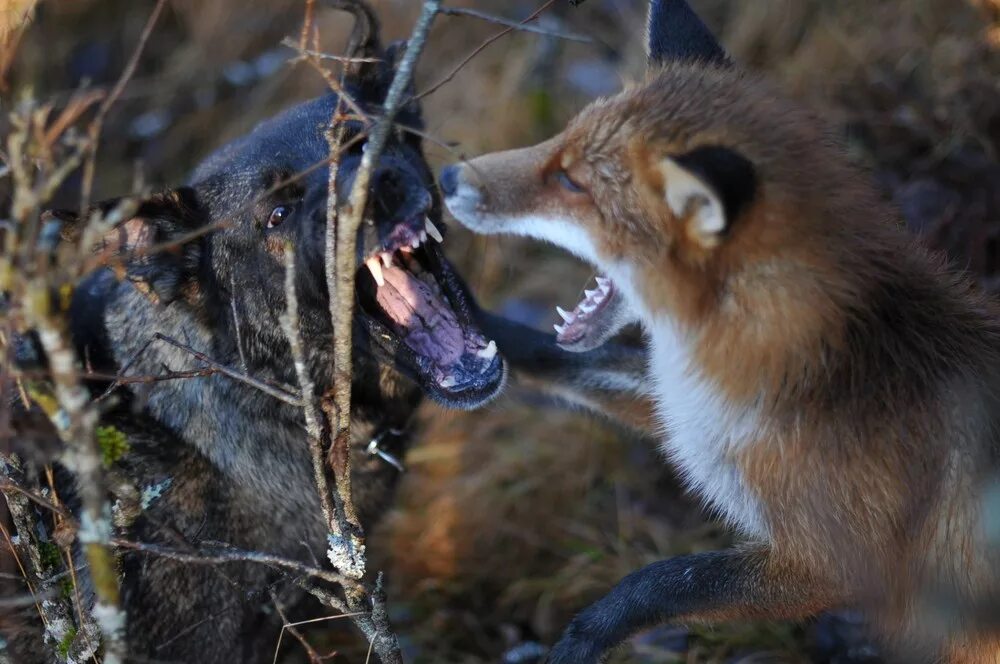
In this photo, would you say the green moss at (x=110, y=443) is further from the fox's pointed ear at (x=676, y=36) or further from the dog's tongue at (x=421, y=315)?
the fox's pointed ear at (x=676, y=36)

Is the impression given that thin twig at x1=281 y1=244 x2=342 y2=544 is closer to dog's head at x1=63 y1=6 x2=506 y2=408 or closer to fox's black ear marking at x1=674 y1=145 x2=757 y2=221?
dog's head at x1=63 y1=6 x2=506 y2=408

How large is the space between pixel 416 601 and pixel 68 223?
2859 mm

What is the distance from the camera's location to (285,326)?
280cm

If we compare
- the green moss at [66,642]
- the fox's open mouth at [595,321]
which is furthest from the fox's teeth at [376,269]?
the green moss at [66,642]

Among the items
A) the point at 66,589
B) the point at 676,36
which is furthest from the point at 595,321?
the point at 66,589

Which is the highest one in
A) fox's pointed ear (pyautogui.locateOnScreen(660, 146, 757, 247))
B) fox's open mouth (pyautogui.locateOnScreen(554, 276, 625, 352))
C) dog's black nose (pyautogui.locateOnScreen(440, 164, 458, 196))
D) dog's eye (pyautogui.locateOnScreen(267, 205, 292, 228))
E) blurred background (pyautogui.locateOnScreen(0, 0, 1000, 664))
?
fox's pointed ear (pyautogui.locateOnScreen(660, 146, 757, 247))

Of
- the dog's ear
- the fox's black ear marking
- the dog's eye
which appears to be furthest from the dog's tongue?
the fox's black ear marking

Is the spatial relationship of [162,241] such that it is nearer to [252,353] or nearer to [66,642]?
[252,353]

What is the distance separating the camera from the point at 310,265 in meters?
3.77

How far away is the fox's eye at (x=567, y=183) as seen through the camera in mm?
3312

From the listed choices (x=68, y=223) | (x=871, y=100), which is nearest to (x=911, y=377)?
(x=68, y=223)

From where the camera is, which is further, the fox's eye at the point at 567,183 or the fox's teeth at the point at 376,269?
the fox's teeth at the point at 376,269

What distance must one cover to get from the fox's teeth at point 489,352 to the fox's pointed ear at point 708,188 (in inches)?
49.2

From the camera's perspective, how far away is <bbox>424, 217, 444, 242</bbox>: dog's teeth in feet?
13.0
